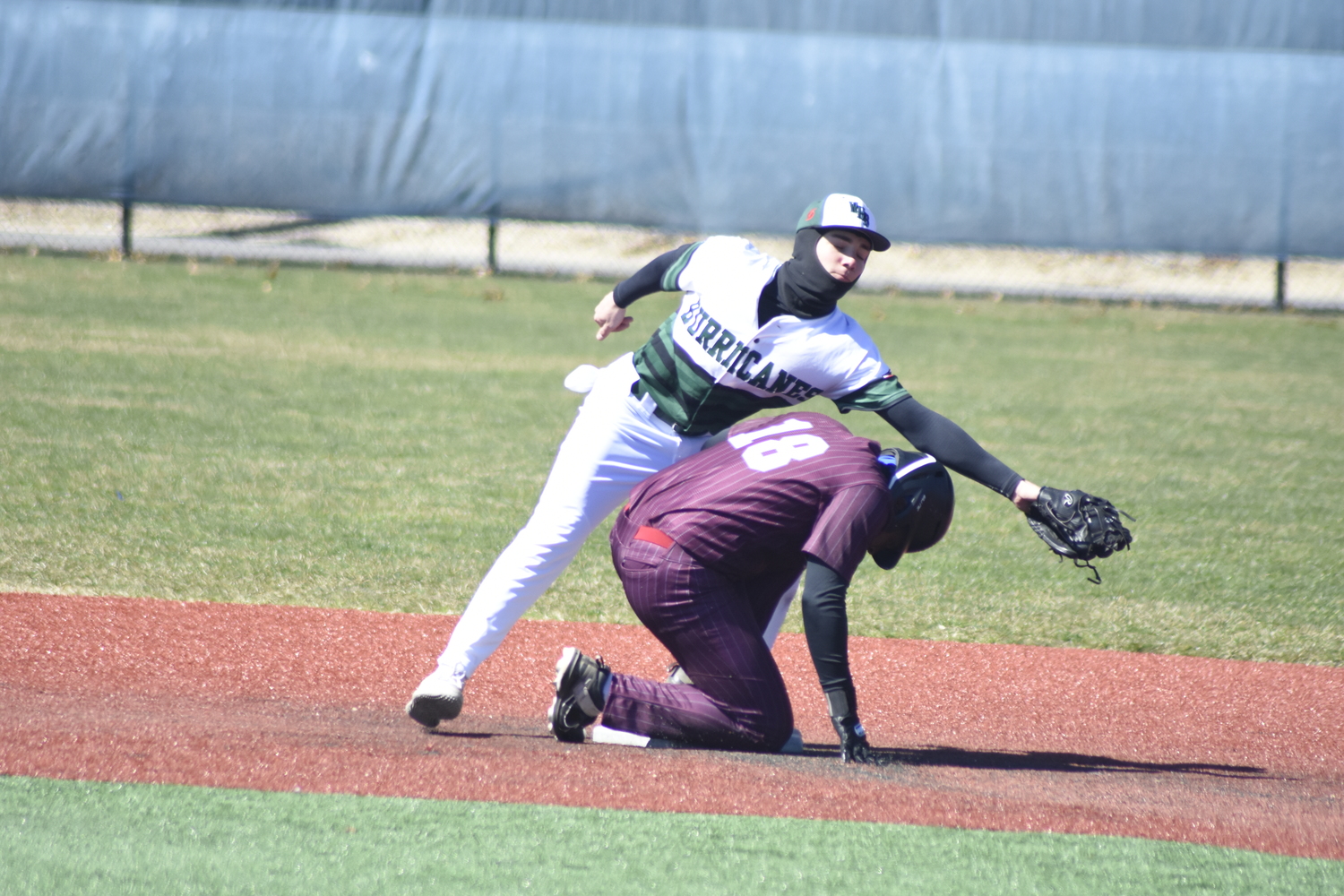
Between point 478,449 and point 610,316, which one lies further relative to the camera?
point 478,449

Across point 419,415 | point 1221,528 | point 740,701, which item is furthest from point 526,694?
point 419,415

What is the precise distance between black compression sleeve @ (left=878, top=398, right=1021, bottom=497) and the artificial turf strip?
3.47 ft

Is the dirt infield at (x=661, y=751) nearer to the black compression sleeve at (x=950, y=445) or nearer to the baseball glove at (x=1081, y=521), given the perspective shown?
the baseball glove at (x=1081, y=521)

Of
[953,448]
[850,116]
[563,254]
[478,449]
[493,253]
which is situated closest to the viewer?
[953,448]

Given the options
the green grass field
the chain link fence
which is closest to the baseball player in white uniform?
the green grass field

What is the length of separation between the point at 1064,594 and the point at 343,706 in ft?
12.0

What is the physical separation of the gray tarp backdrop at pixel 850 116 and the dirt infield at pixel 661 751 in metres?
11.9

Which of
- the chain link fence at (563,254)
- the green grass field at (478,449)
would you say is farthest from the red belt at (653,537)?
the chain link fence at (563,254)

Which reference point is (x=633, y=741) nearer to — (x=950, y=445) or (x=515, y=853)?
(x=515, y=853)

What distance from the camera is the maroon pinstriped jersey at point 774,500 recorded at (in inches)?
154

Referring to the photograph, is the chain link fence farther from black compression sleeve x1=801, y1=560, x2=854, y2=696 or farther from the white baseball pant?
black compression sleeve x1=801, y1=560, x2=854, y2=696

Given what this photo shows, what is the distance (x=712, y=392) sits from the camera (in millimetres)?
4227

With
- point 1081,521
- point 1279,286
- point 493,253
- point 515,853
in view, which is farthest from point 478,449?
point 1279,286

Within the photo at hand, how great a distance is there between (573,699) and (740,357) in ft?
3.81
